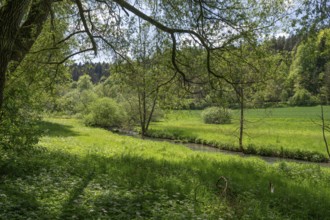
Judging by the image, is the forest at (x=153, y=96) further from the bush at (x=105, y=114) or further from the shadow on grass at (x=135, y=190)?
the bush at (x=105, y=114)

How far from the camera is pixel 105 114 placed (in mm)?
49312

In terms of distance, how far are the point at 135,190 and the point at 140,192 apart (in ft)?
0.68

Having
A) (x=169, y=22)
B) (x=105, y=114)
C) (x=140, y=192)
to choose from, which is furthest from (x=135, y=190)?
(x=105, y=114)

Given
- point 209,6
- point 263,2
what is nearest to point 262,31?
point 263,2

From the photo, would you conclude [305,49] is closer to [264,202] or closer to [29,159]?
[264,202]

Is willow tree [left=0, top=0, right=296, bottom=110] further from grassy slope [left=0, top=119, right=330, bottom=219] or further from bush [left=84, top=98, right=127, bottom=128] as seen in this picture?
bush [left=84, top=98, right=127, bottom=128]

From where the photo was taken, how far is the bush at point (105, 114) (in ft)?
161

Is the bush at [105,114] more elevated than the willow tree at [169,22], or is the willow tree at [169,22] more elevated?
the willow tree at [169,22]

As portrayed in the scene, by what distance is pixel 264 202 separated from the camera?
8914 mm

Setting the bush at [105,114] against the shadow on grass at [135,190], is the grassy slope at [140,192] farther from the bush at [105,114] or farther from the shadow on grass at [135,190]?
the bush at [105,114]

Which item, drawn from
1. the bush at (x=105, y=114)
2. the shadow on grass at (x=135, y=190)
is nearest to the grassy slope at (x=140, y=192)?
the shadow on grass at (x=135, y=190)

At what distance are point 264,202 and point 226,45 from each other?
203 inches

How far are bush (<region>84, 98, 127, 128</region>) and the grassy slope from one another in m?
36.0

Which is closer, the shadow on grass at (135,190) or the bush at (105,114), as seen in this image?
the shadow on grass at (135,190)
